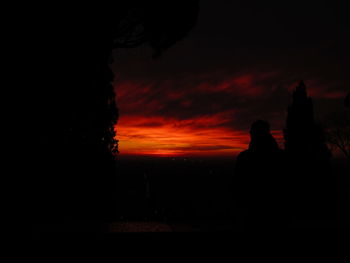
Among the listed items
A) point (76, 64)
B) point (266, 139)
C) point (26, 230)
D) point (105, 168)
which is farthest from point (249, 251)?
point (105, 168)

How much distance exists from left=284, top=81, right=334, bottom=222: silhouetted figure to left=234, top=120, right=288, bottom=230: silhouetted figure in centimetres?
2255

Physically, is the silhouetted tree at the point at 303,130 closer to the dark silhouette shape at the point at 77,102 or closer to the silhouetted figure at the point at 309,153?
the silhouetted figure at the point at 309,153

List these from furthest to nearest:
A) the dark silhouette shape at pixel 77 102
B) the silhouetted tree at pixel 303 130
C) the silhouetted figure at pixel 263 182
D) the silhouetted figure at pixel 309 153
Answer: the silhouetted tree at pixel 303 130 → the silhouetted figure at pixel 309 153 → the dark silhouette shape at pixel 77 102 → the silhouetted figure at pixel 263 182

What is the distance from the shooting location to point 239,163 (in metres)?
4.06

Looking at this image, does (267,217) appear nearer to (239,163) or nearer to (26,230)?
(239,163)

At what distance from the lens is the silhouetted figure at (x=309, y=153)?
1017 inches

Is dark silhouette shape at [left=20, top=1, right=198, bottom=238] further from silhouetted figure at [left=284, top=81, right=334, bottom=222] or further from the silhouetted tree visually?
the silhouetted tree

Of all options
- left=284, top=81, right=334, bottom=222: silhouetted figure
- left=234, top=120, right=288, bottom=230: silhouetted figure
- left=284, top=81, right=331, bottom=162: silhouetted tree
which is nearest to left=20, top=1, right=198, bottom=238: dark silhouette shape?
left=234, top=120, right=288, bottom=230: silhouetted figure

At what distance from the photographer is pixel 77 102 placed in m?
7.43

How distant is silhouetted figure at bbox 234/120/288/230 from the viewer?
12.8 ft

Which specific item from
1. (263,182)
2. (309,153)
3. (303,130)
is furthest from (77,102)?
(303,130)

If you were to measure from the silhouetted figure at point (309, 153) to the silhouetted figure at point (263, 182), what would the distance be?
2255cm

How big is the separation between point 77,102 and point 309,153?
29.7m

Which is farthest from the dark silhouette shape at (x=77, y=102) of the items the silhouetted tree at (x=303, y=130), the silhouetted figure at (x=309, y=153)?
the silhouetted tree at (x=303, y=130)
